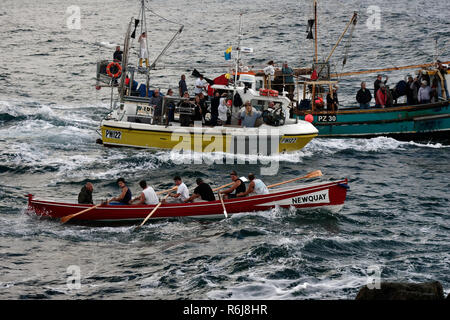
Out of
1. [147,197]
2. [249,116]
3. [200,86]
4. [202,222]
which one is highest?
[200,86]

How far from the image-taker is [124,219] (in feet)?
69.9

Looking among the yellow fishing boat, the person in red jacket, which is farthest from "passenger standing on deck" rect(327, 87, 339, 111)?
the yellow fishing boat

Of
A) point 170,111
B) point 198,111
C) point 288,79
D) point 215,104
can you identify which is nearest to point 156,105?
point 170,111

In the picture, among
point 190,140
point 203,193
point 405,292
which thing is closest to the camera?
point 405,292

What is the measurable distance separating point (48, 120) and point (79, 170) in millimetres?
8926

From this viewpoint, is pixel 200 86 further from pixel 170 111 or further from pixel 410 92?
pixel 410 92

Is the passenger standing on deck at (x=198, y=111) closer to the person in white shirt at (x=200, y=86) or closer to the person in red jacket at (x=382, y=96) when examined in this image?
the person in white shirt at (x=200, y=86)

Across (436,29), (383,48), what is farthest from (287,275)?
(436,29)

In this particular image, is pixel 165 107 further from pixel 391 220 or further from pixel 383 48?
pixel 383 48

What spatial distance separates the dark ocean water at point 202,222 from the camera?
1706 cm

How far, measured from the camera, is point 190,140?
28.1 metres

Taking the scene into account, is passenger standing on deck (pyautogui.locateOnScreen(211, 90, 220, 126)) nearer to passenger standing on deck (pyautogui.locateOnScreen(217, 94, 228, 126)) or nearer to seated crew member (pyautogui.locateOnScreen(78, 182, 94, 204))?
passenger standing on deck (pyautogui.locateOnScreen(217, 94, 228, 126))

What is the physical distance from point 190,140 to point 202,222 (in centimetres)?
736

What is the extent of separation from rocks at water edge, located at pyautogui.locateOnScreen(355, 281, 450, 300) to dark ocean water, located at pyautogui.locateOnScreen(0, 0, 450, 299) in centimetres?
349
